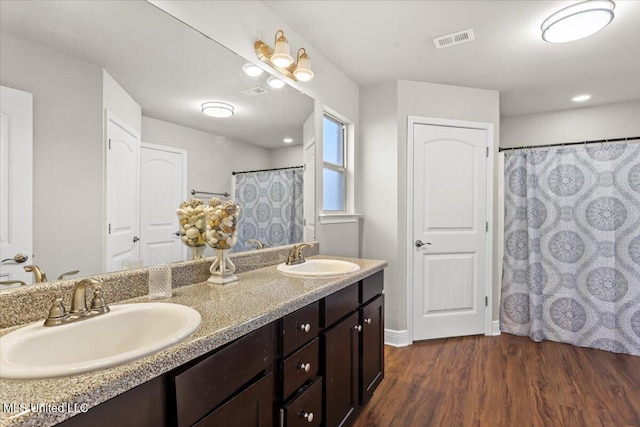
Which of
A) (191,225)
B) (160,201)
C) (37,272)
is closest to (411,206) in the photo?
(191,225)

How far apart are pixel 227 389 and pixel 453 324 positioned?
8.60 ft

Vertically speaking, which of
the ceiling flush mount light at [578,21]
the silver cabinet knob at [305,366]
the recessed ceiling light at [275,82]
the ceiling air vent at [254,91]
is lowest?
the silver cabinet knob at [305,366]

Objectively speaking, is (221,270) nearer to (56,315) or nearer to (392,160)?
(56,315)

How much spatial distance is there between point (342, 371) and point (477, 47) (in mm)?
2307

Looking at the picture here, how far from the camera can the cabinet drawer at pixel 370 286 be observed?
5.92 feet

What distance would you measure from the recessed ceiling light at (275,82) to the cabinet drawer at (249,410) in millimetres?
1566

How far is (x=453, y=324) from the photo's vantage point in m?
3.02

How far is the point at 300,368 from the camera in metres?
1.27

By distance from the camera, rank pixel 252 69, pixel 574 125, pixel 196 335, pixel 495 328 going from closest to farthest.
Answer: pixel 196 335, pixel 252 69, pixel 495 328, pixel 574 125

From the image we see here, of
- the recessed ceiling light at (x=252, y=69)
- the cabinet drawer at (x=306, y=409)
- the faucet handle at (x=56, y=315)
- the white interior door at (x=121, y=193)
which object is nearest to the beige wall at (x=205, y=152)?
the white interior door at (x=121, y=193)

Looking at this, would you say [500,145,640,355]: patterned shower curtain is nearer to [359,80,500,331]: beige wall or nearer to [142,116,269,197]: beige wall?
[359,80,500,331]: beige wall

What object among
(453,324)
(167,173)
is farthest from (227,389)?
(453,324)

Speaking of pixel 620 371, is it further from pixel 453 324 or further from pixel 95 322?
pixel 95 322

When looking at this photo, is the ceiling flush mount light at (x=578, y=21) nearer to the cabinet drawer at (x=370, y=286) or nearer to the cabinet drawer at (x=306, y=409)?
the cabinet drawer at (x=370, y=286)
